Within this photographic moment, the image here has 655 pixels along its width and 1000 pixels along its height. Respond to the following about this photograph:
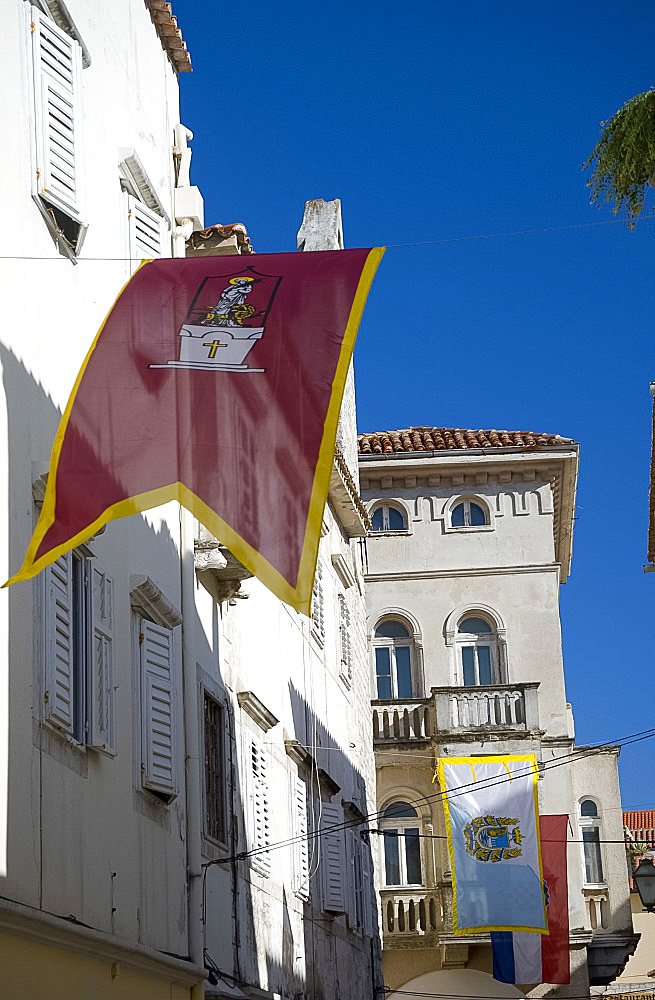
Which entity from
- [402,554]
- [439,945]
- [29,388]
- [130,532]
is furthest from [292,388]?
[402,554]

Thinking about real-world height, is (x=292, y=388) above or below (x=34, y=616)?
above

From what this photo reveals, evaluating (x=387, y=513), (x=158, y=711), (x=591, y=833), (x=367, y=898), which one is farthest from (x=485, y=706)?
(x=158, y=711)

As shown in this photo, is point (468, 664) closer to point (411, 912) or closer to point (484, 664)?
point (484, 664)

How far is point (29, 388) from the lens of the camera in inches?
407

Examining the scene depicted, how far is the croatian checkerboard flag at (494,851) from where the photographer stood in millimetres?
23328

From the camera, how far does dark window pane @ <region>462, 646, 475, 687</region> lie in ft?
116

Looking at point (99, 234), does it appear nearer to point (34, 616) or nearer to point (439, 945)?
point (34, 616)

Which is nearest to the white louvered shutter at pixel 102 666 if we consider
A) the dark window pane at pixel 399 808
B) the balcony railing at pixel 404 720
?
the balcony railing at pixel 404 720

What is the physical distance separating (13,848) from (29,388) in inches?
127

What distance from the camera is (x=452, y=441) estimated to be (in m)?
36.2

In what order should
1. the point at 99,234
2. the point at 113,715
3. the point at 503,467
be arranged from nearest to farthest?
the point at 113,715
the point at 99,234
the point at 503,467

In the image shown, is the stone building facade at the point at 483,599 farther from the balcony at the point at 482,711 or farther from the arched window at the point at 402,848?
the balcony at the point at 482,711

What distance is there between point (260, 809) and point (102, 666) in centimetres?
650

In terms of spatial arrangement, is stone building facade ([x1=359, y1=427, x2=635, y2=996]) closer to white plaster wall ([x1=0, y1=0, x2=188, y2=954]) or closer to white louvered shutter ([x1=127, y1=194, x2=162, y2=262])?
white louvered shutter ([x1=127, y1=194, x2=162, y2=262])
